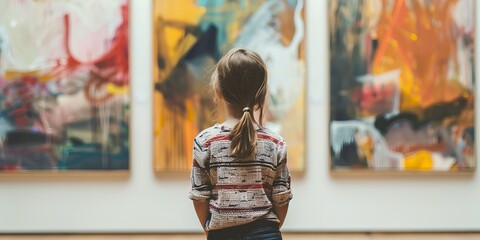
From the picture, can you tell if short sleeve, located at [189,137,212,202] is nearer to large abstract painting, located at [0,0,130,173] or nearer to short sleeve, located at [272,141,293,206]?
short sleeve, located at [272,141,293,206]

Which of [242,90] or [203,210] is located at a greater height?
[242,90]

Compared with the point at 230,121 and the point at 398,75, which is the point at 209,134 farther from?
the point at 398,75

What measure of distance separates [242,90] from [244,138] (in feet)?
0.75

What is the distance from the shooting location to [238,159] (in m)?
2.48

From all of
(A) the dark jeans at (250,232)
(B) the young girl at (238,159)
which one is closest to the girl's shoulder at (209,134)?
(B) the young girl at (238,159)

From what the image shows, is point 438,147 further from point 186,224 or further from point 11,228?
point 11,228

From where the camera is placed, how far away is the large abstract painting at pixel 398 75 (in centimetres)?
564

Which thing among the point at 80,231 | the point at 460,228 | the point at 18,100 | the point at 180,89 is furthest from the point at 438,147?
the point at 18,100

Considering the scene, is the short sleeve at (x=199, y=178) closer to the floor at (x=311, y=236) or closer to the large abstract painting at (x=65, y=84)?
the floor at (x=311, y=236)

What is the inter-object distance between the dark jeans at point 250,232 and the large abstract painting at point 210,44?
315cm

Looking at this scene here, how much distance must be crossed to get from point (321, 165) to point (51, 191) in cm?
285

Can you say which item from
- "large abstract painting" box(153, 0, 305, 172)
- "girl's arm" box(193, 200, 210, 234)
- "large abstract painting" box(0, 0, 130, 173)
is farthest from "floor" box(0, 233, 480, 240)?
"girl's arm" box(193, 200, 210, 234)

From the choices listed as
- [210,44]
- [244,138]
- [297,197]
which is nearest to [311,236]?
[297,197]

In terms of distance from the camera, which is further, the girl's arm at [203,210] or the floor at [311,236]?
the floor at [311,236]
